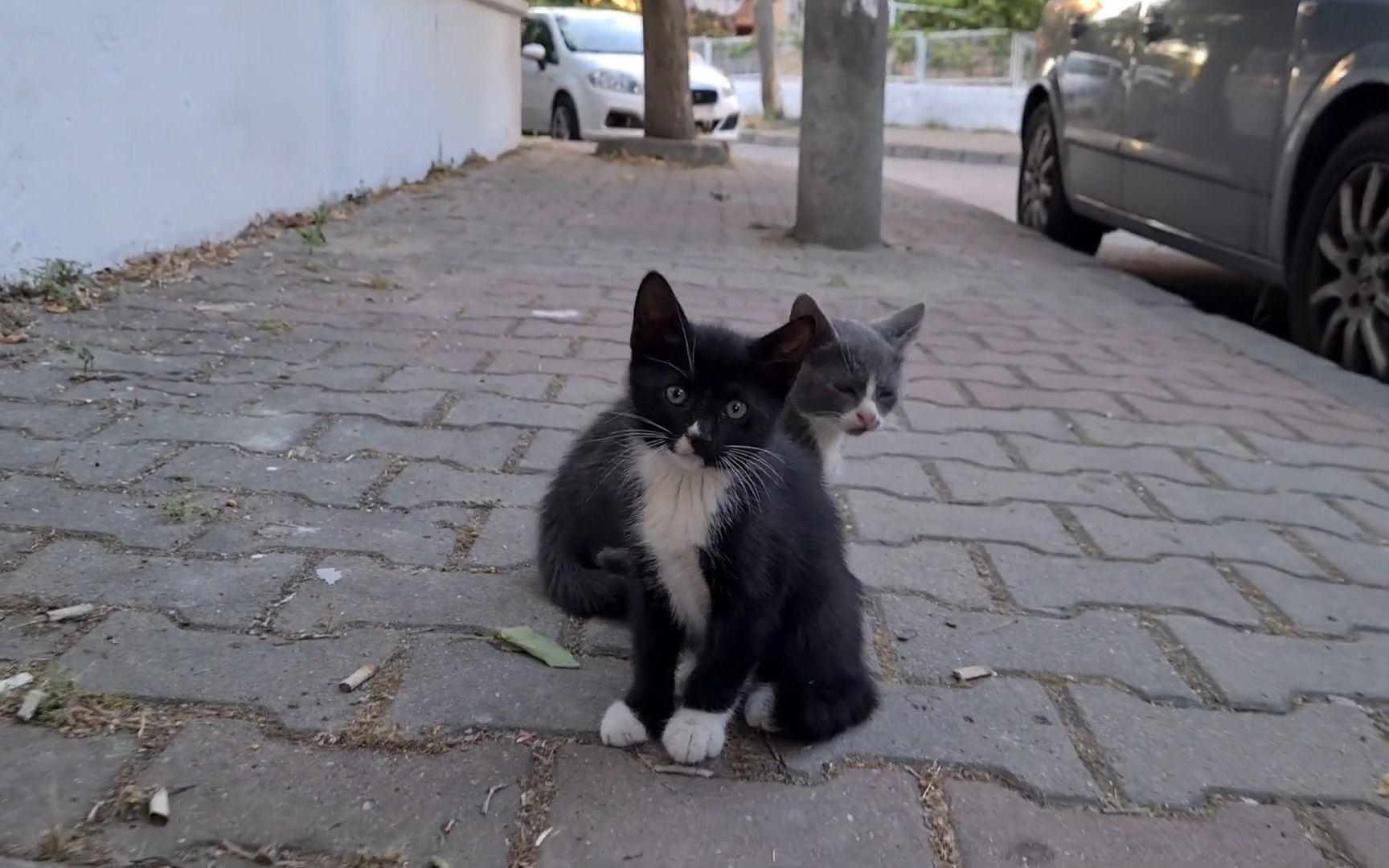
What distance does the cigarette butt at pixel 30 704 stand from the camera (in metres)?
1.98

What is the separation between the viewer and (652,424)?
203 cm

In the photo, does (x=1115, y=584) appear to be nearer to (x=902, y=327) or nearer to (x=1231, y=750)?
(x=1231, y=750)

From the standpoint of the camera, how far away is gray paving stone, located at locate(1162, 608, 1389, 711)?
2.42 meters

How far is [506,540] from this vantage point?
9.53ft

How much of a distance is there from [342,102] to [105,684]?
664 cm

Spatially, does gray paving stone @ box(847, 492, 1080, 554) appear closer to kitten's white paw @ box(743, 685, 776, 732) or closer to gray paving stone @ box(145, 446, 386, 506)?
kitten's white paw @ box(743, 685, 776, 732)

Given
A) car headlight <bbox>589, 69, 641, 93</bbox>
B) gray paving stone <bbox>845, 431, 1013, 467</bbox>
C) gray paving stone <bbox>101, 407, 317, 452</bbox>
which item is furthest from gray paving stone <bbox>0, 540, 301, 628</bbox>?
car headlight <bbox>589, 69, 641, 93</bbox>

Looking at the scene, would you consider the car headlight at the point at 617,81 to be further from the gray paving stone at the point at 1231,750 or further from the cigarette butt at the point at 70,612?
the gray paving stone at the point at 1231,750

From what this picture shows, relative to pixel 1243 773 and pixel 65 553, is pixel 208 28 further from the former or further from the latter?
pixel 1243 773

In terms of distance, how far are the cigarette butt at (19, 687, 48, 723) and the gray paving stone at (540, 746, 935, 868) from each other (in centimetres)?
93

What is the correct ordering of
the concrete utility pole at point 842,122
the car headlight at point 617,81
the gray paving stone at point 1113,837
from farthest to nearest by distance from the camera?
1. the car headlight at point 617,81
2. the concrete utility pole at point 842,122
3. the gray paving stone at point 1113,837

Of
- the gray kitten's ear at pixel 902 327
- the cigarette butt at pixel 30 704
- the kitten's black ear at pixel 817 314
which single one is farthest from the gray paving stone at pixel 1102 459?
the cigarette butt at pixel 30 704

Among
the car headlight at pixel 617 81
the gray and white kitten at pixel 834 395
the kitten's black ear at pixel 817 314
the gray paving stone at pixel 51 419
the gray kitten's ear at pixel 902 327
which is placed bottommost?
the gray paving stone at pixel 51 419

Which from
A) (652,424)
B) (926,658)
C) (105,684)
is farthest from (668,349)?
(105,684)
